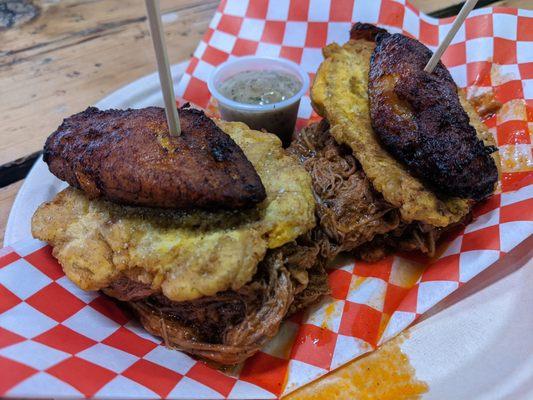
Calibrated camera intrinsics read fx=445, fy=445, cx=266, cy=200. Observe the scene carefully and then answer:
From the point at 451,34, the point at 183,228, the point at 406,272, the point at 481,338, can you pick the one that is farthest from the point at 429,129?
the point at 183,228

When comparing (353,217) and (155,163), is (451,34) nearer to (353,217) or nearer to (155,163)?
(353,217)

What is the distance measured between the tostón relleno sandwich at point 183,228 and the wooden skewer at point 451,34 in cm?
104

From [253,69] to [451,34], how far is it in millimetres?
1586

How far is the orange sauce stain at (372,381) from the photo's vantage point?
210 cm

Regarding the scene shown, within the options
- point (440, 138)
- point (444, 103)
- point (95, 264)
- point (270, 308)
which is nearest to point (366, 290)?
point (270, 308)

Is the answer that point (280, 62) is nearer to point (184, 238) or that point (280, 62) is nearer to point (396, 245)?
point (396, 245)

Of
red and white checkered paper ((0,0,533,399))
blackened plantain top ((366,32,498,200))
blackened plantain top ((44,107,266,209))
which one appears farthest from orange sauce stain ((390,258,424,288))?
blackened plantain top ((44,107,266,209))

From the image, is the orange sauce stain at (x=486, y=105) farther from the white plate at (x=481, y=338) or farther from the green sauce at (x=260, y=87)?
the green sauce at (x=260, y=87)

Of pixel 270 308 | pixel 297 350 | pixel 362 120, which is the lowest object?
pixel 297 350

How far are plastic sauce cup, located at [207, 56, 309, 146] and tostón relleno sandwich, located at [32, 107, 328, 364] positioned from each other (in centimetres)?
88

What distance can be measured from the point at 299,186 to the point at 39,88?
2843 mm

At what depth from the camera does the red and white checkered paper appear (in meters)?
1.81

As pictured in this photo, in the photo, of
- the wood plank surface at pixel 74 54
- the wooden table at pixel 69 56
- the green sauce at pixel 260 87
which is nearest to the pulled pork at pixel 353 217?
the green sauce at pixel 260 87

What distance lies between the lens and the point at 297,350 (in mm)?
2330
